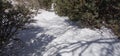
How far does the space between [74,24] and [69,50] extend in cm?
158

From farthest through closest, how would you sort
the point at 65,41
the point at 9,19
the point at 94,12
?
the point at 94,12
the point at 65,41
the point at 9,19

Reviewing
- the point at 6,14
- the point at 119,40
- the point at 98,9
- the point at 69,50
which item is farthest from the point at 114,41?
the point at 6,14

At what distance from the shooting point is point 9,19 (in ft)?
14.7

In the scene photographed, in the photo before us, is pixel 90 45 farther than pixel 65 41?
No

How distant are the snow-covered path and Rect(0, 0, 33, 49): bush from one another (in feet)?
1.56

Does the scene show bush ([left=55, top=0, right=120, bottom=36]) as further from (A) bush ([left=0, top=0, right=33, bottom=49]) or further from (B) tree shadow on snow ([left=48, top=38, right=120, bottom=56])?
(A) bush ([left=0, top=0, right=33, bottom=49])

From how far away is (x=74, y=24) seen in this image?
20.6 ft

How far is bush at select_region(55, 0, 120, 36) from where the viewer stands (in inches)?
232

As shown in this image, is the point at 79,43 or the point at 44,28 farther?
the point at 44,28

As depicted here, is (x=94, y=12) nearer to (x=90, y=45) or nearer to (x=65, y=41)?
(x=90, y=45)

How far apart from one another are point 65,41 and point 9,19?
4.59ft

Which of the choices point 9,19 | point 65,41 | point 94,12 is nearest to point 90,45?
point 65,41

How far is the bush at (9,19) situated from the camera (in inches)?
174

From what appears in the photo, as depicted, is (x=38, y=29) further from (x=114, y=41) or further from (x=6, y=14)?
(x=114, y=41)
